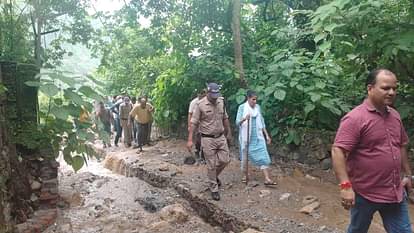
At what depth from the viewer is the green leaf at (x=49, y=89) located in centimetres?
445

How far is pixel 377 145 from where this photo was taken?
2.72 m

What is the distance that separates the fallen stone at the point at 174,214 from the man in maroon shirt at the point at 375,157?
11.5ft

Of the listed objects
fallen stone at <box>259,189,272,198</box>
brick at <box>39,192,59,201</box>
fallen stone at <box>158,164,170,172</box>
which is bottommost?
fallen stone at <box>259,189,272,198</box>

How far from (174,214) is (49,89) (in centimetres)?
261

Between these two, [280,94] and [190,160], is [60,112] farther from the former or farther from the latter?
[190,160]

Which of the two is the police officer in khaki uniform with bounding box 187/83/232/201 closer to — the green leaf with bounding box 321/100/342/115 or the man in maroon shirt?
the green leaf with bounding box 321/100/342/115

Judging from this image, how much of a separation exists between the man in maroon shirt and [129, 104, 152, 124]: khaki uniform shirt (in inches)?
347

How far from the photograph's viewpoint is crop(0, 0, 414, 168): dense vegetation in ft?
16.8

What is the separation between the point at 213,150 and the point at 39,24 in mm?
5246

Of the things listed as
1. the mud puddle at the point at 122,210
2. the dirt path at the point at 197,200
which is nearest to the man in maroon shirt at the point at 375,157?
the dirt path at the point at 197,200

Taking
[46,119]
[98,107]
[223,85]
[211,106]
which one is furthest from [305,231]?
[98,107]

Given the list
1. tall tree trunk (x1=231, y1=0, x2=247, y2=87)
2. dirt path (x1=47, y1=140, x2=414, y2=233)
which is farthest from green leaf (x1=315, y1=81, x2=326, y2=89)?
tall tree trunk (x1=231, y1=0, x2=247, y2=87)

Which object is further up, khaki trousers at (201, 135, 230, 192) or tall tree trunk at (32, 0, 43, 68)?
tall tree trunk at (32, 0, 43, 68)

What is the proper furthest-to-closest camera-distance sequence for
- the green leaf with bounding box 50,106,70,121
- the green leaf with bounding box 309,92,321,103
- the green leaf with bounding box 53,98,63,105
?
the green leaf with bounding box 309,92,321,103 → the green leaf with bounding box 53,98,63,105 → the green leaf with bounding box 50,106,70,121
